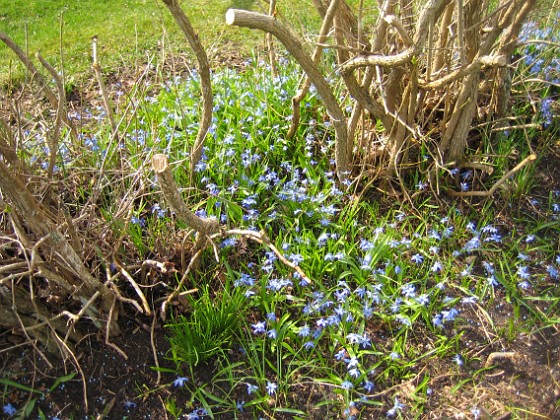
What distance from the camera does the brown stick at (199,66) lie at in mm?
2395

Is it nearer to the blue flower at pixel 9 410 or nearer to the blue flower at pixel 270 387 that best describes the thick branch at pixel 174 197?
the blue flower at pixel 270 387

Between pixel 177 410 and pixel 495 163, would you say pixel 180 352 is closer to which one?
pixel 177 410

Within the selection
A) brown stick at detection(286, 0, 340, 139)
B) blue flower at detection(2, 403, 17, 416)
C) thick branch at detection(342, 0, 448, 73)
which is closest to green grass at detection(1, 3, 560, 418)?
brown stick at detection(286, 0, 340, 139)

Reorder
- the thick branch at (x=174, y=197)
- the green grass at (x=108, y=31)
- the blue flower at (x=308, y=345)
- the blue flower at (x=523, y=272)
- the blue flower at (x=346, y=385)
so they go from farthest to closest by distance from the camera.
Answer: the green grass at (x=108, y=31) < the blue flower at (x=523, y=272) < the blue flower at (x=308, y=345) < the blue flower at (x=346, y=385) < the thick branch at (x=174, y=197)

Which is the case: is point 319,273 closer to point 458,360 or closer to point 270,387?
point 270,387

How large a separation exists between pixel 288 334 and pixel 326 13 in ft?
5.38

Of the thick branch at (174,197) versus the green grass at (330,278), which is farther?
the green grass at (330,278)

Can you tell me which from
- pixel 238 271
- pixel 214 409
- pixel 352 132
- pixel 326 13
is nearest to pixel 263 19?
pixel 326 13

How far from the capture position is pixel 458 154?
325 cm

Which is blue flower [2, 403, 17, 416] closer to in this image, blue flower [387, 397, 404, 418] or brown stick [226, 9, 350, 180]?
blue flower [387, 397, 404, 418]

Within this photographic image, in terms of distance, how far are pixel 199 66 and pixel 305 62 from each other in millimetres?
540

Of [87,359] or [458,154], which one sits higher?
[458,154]

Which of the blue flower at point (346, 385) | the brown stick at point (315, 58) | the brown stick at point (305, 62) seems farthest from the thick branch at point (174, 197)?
the brown stick at point (315, 58)

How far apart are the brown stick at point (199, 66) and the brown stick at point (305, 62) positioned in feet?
0.87
